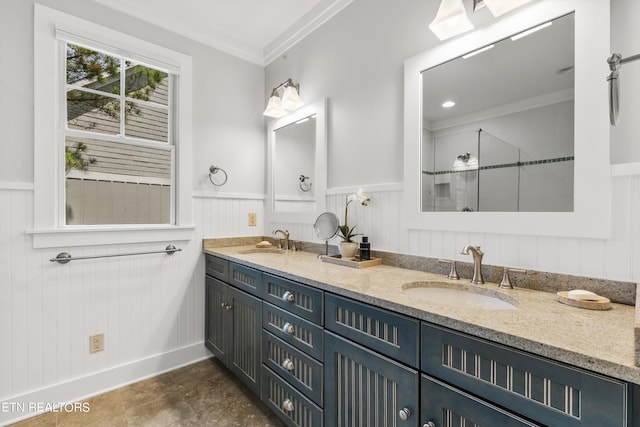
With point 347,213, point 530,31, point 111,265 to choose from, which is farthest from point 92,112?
point 530,31

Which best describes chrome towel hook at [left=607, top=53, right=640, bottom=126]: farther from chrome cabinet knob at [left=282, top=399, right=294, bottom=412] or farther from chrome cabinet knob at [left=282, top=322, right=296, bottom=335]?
chrome cabinet knob at [left=282, top=399, right=294, bottom=412]

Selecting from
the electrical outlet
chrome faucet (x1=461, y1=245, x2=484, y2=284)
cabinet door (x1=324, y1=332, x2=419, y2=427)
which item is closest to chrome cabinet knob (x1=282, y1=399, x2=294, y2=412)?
cabinet door (x1=324, y1=332, x2=419, y2=427)

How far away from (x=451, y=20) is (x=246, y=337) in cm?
203

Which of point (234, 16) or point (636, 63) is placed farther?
point (234, 16)

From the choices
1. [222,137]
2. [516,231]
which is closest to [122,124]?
[222,137]

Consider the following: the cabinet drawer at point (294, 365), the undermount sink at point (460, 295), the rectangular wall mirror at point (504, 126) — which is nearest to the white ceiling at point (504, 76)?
the rectangular wall mirror at point (504, 126)

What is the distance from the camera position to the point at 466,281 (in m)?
1.36

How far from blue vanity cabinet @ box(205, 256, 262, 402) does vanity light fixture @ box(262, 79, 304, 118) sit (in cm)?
133

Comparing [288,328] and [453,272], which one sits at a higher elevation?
[453,272]

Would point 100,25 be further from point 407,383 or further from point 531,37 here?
point 407,383

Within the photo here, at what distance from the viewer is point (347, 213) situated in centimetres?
201

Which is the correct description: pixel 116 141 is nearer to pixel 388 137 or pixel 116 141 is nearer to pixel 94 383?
pixel 94 383

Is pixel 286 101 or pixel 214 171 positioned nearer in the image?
pixel 286 101

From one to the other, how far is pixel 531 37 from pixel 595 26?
0.67ft
